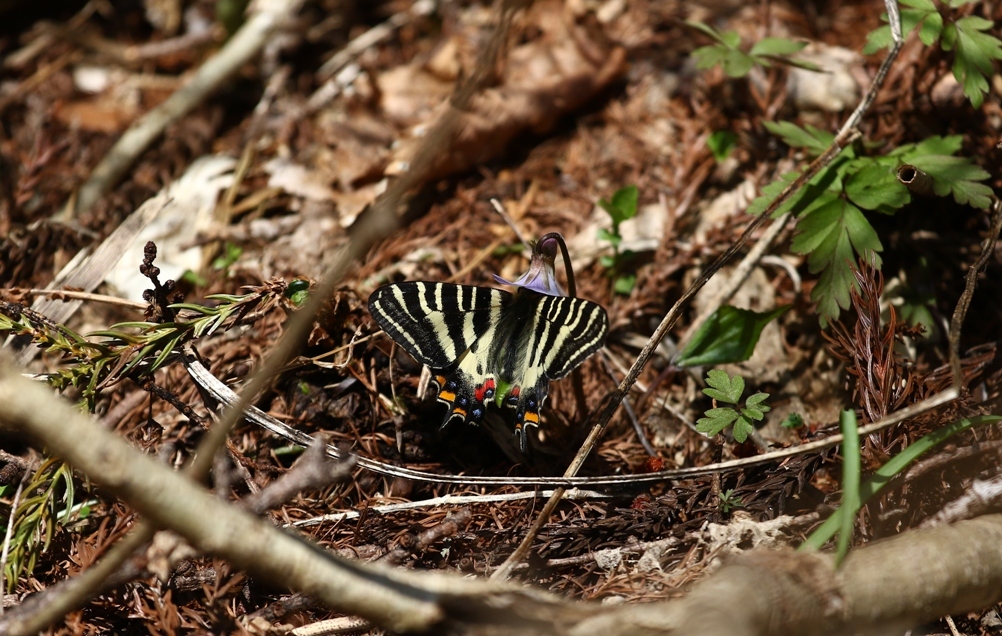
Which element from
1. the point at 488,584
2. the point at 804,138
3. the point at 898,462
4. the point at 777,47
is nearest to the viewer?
the point at 488,584

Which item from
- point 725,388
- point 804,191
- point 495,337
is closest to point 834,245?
point 804,191

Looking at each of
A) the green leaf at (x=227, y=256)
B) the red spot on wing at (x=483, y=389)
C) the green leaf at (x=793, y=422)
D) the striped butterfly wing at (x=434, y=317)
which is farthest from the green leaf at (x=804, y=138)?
the green leaf at (x=227, y=256)

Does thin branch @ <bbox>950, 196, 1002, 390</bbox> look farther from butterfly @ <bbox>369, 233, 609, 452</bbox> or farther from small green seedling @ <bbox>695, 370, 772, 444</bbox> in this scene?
butterfly @ <bbox>369, 233, 609, 452</bbox>

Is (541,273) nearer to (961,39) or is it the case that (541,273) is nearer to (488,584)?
(488,584)

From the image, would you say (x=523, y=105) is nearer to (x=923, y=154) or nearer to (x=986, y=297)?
(x=923, y=154)

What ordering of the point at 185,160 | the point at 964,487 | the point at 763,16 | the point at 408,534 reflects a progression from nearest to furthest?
1. the point at 964,487
2. the point at 408,534
3. the point at 763,16
4. the point at 185,160

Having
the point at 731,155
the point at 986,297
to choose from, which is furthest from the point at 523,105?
the point at 986,297

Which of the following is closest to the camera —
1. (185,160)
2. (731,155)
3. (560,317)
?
(560,317)
